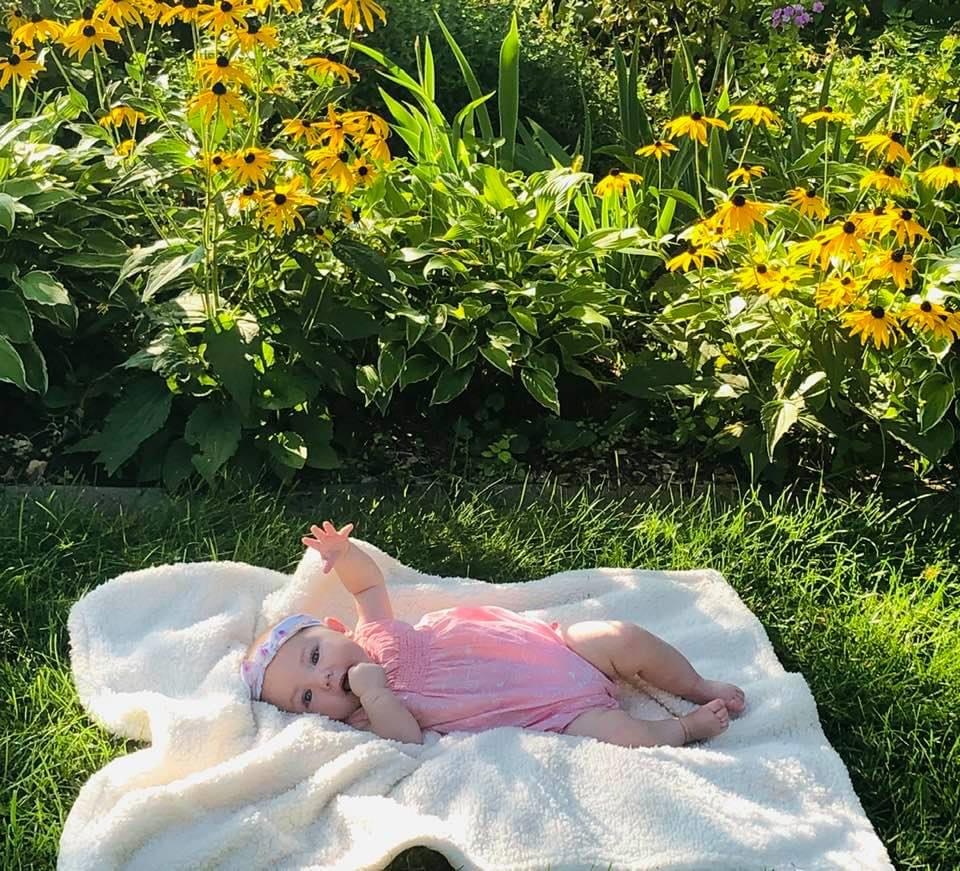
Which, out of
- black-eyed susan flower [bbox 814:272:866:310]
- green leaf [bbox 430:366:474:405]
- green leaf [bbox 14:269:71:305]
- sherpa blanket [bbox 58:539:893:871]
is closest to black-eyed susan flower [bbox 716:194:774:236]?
black-eyed susan flower [bbox 814:272:866:310]

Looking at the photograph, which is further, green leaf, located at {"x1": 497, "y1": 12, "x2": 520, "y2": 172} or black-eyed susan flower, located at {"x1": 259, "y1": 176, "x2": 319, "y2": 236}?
green leaf, located at {"x1": 497, "y1": 12, "x2": 520, "y2": 172}

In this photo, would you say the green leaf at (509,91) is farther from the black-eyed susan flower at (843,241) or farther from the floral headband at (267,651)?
the floral headband at (267,651)

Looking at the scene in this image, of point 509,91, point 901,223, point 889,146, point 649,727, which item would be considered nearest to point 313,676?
point 649,727

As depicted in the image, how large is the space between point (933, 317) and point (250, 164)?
161 centimetres

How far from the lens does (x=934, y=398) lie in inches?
121

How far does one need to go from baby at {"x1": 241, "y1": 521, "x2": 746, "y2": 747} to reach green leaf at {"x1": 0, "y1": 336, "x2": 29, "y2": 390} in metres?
0.91

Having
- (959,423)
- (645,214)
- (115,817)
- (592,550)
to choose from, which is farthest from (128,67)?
(959,423)

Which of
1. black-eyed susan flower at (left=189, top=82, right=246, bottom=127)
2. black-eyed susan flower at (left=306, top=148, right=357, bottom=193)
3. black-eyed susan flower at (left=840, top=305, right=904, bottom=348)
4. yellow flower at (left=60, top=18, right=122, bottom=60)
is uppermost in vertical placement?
yellow flower at (left=60, top=18, right=122, bottom=60)

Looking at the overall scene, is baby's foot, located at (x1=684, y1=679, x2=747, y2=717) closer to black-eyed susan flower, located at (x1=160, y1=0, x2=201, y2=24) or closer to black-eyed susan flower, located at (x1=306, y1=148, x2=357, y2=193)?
black-eyed susan flower, located at (x1=306, y1=148, x2=357, y2=193)

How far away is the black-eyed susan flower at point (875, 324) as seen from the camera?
2908mm

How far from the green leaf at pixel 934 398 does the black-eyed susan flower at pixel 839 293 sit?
0.86 ft

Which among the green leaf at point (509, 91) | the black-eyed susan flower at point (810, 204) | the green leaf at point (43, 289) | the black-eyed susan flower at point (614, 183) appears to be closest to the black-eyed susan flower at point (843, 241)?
the black-eyed susan flower at point (810, 204)

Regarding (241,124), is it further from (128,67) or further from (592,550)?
(592,550)

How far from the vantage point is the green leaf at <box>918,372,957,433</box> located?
9.99ft
